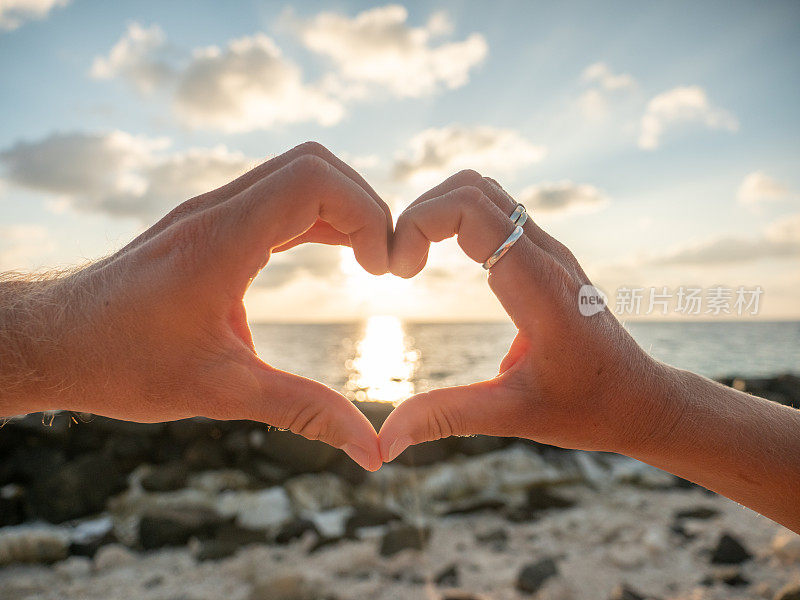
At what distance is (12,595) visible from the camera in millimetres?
3010

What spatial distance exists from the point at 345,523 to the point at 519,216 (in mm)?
2904

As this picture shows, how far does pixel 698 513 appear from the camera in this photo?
3.94 meters

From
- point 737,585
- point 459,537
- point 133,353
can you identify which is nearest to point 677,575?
point 737,585

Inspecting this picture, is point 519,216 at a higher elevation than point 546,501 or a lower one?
higher

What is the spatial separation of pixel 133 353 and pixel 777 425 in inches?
91.4

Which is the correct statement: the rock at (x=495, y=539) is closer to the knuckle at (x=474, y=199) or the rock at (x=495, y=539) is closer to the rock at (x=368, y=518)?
the rock at (x=368, y=518)

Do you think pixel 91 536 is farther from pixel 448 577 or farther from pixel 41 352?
pixel 41 352

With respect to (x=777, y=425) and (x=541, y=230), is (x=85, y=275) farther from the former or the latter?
(x=777, y=425)

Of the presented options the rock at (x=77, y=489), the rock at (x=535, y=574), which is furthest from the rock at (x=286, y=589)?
the rock at (x=77, y=489)

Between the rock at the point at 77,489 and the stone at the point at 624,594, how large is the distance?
13.0 feet

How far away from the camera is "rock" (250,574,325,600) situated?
2.87 meters

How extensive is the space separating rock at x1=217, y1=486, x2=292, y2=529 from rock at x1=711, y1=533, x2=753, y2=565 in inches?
122

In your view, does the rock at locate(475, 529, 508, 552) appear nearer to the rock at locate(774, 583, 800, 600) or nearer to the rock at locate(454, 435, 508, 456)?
the rock at locate(454, 435, 508, 456)

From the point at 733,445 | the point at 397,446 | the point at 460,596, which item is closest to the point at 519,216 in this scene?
the point at 397,446
